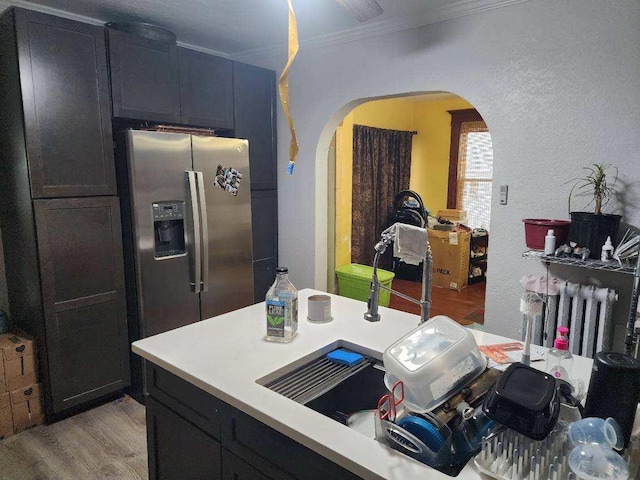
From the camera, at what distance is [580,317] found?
232cm

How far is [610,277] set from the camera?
2334mm

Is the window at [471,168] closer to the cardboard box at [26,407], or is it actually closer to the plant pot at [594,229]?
the plant pot at [594,229]

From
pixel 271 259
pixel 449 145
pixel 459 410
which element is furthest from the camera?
pixel 449 145

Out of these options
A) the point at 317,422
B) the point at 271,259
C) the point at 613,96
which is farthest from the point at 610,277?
the point at 271,259

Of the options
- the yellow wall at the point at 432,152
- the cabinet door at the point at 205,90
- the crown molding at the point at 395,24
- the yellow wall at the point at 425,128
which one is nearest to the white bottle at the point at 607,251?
the crown molding at the point at 395,24

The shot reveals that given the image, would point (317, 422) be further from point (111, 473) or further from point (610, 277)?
point (610, 277)

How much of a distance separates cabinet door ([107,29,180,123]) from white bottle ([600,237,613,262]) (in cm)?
266

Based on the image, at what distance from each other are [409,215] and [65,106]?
4.07 meters

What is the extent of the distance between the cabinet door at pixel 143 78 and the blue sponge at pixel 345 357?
205 cm

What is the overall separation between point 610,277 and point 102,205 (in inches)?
115

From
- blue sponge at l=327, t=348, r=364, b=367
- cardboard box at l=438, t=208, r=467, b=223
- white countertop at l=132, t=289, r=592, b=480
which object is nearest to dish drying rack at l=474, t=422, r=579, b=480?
white countertop at l=132, t=289, r=592, b=480

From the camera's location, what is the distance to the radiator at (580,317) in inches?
88.0

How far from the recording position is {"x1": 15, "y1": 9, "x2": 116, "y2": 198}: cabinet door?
2275 mm

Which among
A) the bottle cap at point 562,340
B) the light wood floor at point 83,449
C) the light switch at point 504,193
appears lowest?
the light wood floor at point 83,449
